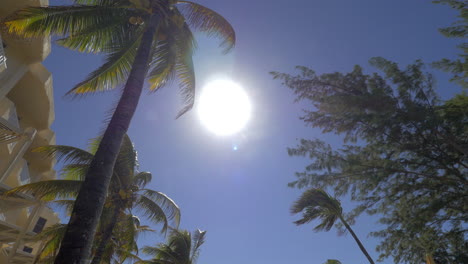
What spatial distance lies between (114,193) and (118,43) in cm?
600

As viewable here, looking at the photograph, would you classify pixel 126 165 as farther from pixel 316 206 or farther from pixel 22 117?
pixel 22 117

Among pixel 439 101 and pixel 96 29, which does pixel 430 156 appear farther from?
pixel 96 29

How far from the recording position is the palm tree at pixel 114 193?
944 centimetres

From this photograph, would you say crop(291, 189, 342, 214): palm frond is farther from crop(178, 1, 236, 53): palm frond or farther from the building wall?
the building wall

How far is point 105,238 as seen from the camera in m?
8.88

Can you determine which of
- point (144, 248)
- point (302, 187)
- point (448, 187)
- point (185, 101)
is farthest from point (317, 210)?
point (144, 248)

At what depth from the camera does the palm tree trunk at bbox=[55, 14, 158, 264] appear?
3.04 meters

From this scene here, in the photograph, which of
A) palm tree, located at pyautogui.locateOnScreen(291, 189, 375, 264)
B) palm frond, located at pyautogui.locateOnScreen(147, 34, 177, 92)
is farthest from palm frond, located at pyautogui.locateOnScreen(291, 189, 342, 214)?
palm frond, located at pyautogui.locateOnScreen(147, 34, 177, 92)

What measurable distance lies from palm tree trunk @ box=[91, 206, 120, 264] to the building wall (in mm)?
4452

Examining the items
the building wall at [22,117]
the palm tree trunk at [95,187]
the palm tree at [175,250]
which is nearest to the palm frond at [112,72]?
the palm tree trunk at [95,187]

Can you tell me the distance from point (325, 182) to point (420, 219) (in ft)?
9.99

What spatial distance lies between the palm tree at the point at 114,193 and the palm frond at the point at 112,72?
3464 mm

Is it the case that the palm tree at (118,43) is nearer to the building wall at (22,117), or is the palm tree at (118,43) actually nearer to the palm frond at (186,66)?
the palm frond at (186,66)

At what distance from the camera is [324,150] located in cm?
872
